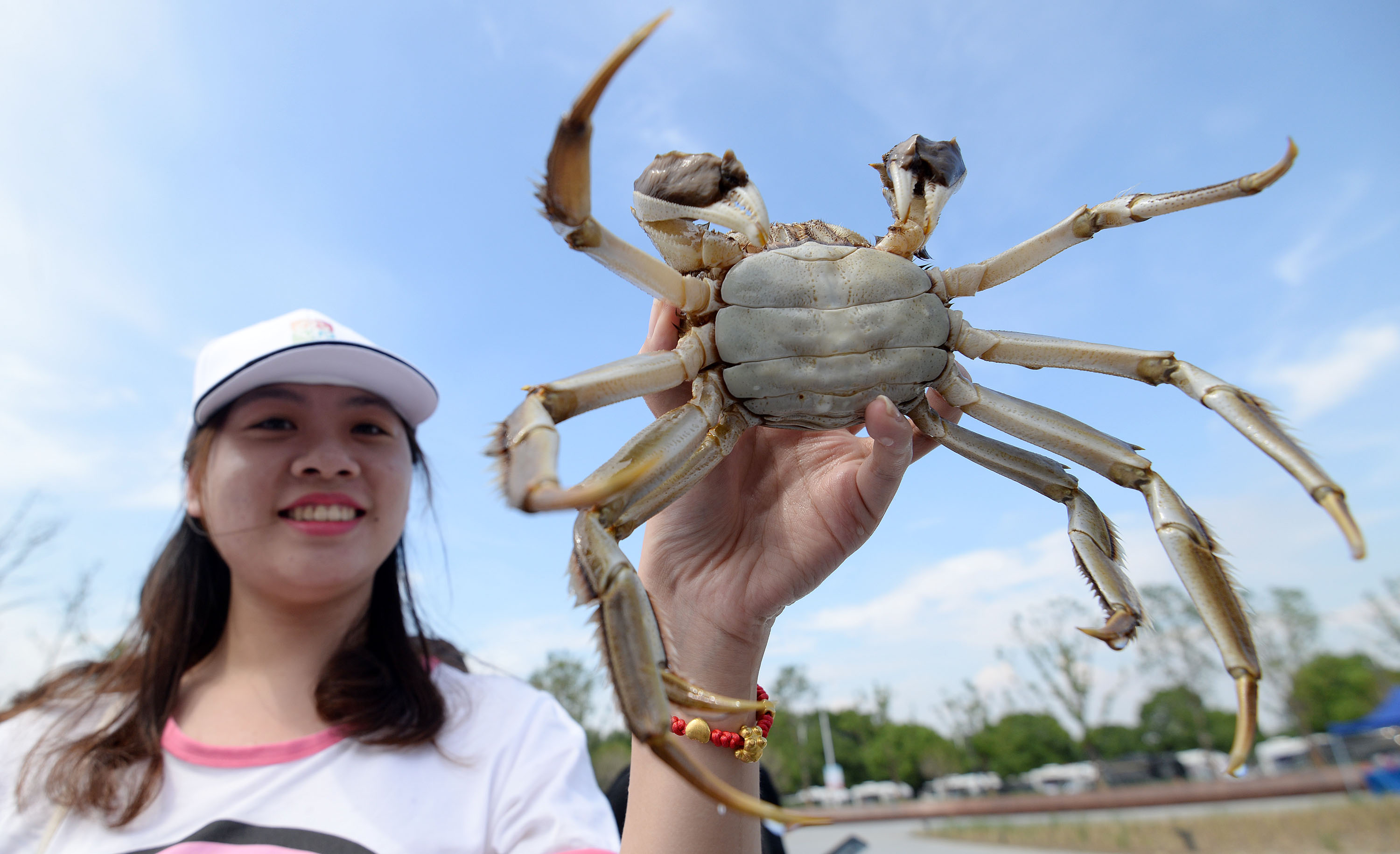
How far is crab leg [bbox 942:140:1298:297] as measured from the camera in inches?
83.8

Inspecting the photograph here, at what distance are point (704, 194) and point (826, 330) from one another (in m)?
0.58

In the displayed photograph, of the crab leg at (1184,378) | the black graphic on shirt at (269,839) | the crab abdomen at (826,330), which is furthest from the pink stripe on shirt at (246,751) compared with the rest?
the crab leg at (1184,378)

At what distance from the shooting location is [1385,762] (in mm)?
19891

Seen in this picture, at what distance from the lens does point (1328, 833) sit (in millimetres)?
14773

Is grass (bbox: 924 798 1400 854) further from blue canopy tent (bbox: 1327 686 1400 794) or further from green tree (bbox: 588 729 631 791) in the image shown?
green tree (bbox: 588 729 631 791)

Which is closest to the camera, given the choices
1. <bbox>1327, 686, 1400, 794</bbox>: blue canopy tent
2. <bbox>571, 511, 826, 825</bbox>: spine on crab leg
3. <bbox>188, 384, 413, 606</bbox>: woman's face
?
<bbox>571, 511, 826, 825</bbox>: spine on crab leg

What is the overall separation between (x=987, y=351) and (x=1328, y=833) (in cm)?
1926

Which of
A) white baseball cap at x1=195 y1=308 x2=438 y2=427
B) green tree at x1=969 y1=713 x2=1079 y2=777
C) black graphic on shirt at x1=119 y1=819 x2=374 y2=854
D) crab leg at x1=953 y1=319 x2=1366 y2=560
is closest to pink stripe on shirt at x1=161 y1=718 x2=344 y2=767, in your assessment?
black graphic on shirt at x1=119 y1=819 x2=374 y2=854

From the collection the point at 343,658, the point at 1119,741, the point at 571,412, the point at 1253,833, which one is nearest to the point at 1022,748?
the point at 1119,741

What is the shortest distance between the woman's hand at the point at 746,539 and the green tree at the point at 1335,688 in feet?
173

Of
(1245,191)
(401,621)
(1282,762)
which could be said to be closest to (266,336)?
(401,621)

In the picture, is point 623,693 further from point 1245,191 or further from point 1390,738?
point 1390,738

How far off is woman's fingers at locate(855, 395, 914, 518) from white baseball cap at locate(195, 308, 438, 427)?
2122mm

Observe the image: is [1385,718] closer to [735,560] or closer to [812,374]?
[735,560]
